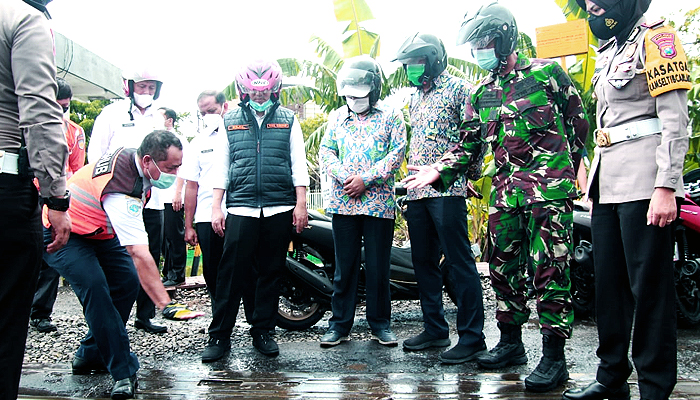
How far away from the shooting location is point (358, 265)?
446 cm

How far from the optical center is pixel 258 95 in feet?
14.3

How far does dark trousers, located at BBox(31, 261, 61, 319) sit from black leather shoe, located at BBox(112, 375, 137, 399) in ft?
7.20

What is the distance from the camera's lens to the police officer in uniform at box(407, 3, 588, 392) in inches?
132

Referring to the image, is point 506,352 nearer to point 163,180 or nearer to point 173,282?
point 163,180

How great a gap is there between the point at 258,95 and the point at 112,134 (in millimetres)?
1775

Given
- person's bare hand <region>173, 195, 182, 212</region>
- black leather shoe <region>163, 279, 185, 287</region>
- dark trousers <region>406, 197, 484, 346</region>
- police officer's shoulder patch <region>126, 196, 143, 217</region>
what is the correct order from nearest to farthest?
police officer's shoulder patch <region>126, 196, 143, 217</region> < dark trousers <region>406, 197, 484, 346</region> < person's bare hand <region>173, 195, 182, 212</region> < black leather shoe <region>163, 279, 185, 287</region>

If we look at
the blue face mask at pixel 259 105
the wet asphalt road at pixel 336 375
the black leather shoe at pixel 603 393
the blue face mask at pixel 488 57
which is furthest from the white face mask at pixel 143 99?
the black leather shoe at pixel 603 393

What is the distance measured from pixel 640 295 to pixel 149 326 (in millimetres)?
3790

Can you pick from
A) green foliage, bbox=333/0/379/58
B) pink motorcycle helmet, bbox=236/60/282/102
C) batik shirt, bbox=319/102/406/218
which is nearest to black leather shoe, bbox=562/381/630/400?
batik shirt, bbox=319/102/406/218

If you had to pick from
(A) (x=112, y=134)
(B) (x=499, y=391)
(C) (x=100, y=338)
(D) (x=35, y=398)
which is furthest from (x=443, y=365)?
(A) (x=112, y=134)

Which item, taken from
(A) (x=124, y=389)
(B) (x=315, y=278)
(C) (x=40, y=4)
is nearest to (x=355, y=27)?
(B) (x=315, y=278)

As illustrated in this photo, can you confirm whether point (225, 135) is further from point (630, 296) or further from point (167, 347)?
point (630, 296)

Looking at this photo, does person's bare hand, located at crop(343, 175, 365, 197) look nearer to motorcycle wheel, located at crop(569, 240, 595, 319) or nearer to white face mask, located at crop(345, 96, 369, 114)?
white face mask, located at crop(345, 96, 369, 114)

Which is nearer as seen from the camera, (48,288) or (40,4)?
(40,4)
